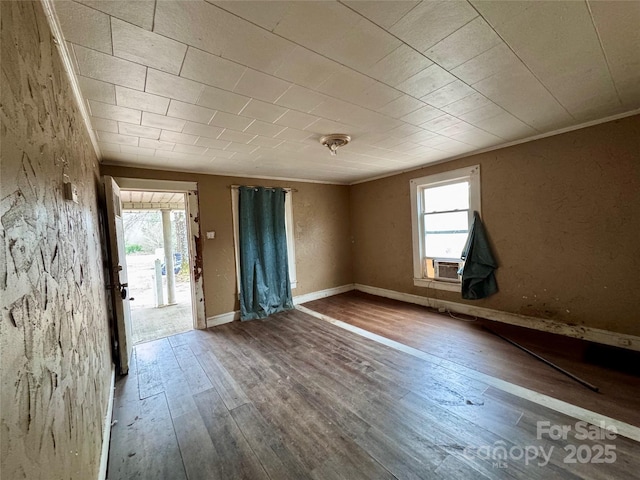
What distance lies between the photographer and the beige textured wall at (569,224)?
2.50m

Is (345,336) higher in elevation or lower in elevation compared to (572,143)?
lower

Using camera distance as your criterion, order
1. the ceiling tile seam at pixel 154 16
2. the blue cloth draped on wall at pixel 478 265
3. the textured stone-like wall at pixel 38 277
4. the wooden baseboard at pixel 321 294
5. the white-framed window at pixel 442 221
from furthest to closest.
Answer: the wooden baseboard at pixel 321 294 → the white-framed window at pixel 442 221 → the blue cloth draped on wall at pixel 478 265 → the ceiling tile seam at pixel 154 16 → the textured stone-like wall at pixel 38 277

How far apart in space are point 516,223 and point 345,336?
2582mm

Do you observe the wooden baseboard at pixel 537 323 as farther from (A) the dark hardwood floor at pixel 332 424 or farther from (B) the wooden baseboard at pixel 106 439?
(B) the wooden baseboard at pixel 106 439

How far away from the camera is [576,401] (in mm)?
1868

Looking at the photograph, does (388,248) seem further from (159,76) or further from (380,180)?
(159,76)

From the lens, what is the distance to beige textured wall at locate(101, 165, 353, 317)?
3811 mm

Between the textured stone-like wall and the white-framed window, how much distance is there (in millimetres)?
4119

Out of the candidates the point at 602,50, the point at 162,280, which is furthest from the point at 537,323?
the point at 162,280

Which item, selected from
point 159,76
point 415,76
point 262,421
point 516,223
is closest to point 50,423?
point 262,421

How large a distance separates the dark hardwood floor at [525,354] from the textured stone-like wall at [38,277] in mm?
2809

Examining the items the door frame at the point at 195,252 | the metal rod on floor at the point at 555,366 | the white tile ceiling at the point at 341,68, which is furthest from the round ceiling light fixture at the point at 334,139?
the metal rod on floor at the point at 555,366

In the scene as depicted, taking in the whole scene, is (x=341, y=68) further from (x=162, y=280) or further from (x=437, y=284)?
(x=162, y=280)

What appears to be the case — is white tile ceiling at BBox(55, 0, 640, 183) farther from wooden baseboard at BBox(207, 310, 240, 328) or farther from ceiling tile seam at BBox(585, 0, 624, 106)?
wooden baseboard at BBox(207, 310, 240, 328)
